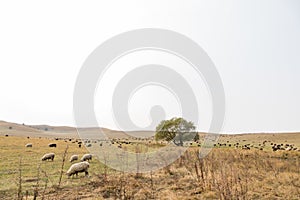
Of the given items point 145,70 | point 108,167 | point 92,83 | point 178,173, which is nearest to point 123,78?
point 145,70

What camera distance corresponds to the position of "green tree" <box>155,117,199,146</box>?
5872 centimetres

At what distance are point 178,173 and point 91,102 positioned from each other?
7.80 metres

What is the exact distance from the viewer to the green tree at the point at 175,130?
58719 mm

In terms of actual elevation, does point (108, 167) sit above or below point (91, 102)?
below

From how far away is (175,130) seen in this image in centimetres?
5962

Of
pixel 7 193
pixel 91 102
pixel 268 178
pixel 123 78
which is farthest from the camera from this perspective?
pixel 123 78

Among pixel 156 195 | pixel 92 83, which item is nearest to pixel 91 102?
pixel 92 83

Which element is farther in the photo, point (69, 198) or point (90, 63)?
point (90, 63)

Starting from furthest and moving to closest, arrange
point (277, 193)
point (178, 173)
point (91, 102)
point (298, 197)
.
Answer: point (91, 102), point (178, 173), point (277, 193), point (298, 197)

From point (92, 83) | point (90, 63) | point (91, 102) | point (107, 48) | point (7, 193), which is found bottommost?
point (7, 193)

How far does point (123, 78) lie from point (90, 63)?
501cm

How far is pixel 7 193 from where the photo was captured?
39.9 ft

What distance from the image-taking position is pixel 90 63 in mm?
19328

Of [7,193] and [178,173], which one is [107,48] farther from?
[7,193]
